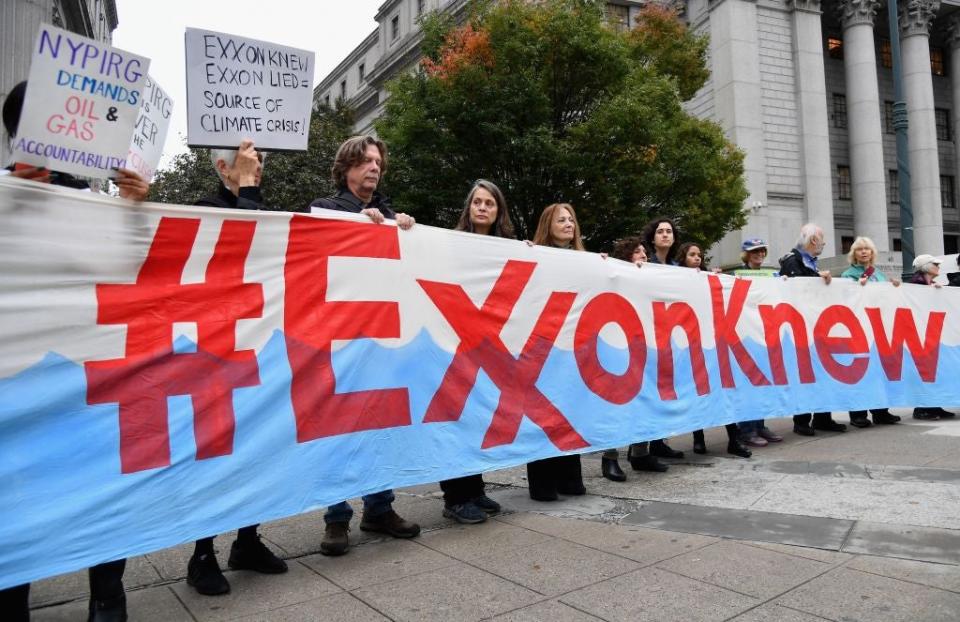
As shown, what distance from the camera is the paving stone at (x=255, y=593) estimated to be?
9.62ft

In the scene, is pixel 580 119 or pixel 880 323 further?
pixel 580 119

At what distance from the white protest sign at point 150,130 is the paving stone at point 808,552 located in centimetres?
349

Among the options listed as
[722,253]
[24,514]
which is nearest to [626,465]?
[24,514]

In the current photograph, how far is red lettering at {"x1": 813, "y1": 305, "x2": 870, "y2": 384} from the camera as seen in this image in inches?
266

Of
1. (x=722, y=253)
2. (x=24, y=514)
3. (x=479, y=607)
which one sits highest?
(x=722, y=253)

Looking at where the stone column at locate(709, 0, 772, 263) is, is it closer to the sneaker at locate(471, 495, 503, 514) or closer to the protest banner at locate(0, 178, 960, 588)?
the protest banner at locate(0, 178, 960, 588)

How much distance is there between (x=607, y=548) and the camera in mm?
3574

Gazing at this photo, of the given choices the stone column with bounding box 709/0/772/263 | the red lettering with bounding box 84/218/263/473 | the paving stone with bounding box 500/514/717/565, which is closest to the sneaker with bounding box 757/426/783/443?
the paving stone with bounding box 500/514/717/565

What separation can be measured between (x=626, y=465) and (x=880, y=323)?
3469 millimetres

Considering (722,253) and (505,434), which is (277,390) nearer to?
(505,434)

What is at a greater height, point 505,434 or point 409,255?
point 409,255

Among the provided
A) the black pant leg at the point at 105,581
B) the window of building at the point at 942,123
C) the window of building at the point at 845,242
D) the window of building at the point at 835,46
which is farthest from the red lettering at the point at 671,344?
the window of building at the point at 942,123

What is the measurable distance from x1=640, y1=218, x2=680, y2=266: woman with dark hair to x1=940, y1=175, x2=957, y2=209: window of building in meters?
38.2

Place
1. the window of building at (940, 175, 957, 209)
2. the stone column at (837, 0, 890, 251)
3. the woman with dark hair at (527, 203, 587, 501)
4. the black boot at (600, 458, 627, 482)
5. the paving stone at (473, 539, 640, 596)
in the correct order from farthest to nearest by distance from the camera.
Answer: the window of building at (940, 175, 957, 209) → the stone column at (837, 0, 890, 251) → the black boot at (600, 458, 627, 482) → the woman with dark hair at (527, 203, 587, 501) → the paving stone at (473, 539, 640, 596)
